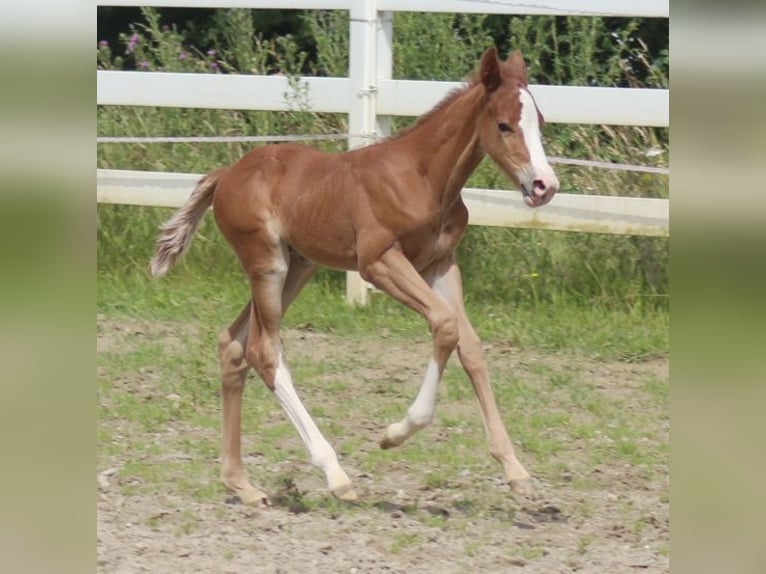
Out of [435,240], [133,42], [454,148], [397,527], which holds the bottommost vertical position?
[397,527]

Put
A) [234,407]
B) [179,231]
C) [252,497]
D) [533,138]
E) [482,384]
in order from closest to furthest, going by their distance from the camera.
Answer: [533,138] → [482,384] → [252,497] → [234,407] → [179,231]

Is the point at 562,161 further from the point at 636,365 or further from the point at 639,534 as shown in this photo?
the point at 639,534

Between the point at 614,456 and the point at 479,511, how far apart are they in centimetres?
91

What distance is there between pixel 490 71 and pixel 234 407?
156 centimetres

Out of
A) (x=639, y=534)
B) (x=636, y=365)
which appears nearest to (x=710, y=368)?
(x=639, y=534)

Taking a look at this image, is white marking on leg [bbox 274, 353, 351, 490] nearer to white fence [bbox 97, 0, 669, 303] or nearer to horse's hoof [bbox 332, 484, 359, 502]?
horse's hoof [bbox 332, 484, 359, 502]

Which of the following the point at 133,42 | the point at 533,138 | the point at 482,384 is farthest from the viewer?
the point at 133,42

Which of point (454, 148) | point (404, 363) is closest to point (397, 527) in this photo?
point (454, 148)

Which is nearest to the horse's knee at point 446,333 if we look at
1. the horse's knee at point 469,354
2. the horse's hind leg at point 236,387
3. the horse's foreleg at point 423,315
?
the horse's foreleg at point 423,315

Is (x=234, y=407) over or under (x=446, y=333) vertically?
under

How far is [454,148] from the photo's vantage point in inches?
180

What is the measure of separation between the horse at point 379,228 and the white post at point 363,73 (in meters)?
2.76

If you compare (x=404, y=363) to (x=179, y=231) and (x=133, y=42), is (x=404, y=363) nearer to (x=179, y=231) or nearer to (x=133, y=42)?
(x=179, y=231)

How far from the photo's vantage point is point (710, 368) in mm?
1576
